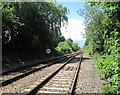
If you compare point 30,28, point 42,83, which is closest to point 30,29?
point 30,28

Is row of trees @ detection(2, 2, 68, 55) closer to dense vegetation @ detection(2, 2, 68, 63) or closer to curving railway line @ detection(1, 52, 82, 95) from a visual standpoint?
dense vegetation @ detection(2, 2, 68, 63)

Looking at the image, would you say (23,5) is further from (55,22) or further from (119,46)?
(119,46)

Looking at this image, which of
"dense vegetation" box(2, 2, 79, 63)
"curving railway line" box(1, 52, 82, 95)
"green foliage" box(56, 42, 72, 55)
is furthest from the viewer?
"green foliage" box(56, 42, 72, 55)

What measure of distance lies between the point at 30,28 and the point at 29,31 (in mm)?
556

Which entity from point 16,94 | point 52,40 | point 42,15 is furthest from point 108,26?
point 52,40

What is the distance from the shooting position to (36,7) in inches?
808

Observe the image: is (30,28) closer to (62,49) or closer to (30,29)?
(30,29)

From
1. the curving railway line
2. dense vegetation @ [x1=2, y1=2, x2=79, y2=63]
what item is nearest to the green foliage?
dense vegetation @ [x1=2, y1=2, x2=79, y2=63]

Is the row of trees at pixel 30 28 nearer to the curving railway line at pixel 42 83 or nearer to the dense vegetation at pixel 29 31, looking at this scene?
the dense vegetation at pixel 29 31

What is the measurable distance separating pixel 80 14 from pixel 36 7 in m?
9.60

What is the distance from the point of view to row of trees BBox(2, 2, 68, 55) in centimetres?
1780

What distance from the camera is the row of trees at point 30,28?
701 inches

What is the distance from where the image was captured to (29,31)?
20.0 metres

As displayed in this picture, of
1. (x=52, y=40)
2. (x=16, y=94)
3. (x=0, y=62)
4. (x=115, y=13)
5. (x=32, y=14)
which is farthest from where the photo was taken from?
(x=52, y=40)
